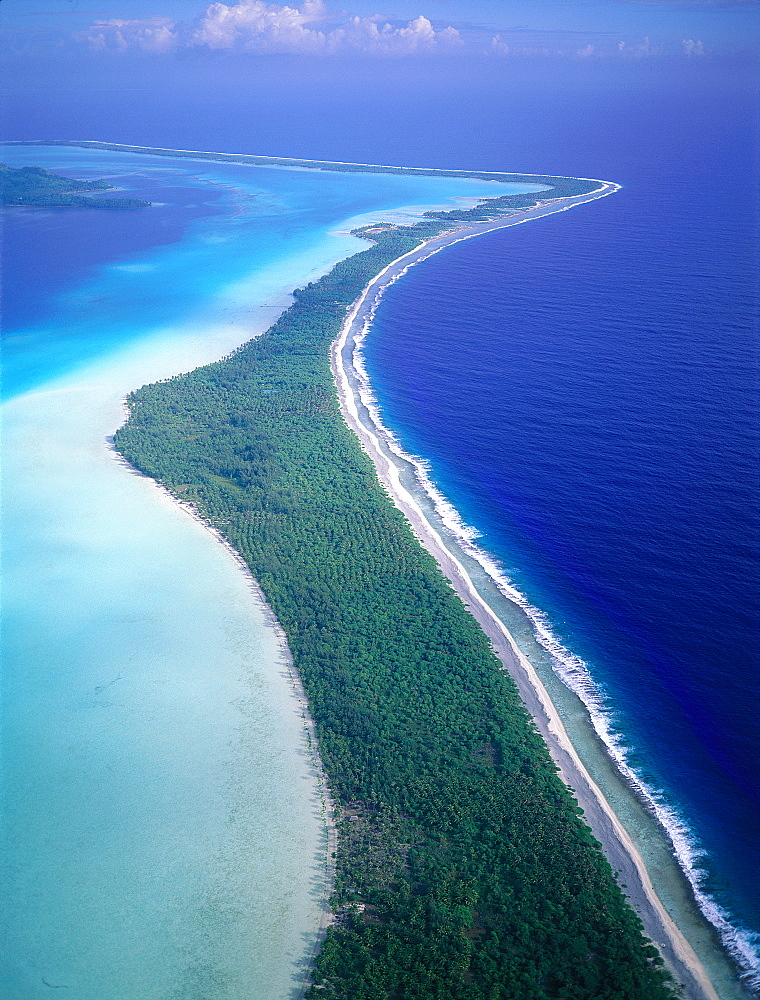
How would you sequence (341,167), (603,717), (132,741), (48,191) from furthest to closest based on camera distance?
(341,167)
(48,191)
(603,717)
(132,741)

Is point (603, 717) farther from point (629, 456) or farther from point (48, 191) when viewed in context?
point (48, 191)

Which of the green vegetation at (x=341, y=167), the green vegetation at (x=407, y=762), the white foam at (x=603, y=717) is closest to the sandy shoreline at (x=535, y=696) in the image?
the green vegetation at (x=407, y=762)

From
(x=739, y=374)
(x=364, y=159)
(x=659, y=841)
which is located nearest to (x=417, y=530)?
(x=659, y=841)

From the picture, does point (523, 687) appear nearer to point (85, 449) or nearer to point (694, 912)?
point (694, 912)

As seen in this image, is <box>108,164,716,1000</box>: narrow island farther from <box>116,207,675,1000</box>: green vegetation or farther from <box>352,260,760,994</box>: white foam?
<box>352,260,760,994</box>: white foam

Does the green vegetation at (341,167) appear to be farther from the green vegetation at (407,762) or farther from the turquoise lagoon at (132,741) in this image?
the green vegetation at (407,762)

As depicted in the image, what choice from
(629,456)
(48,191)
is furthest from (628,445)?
(48,191)

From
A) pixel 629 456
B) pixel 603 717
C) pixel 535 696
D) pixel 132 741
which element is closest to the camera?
pixel 132 741
